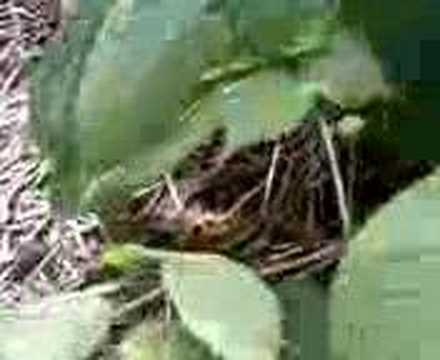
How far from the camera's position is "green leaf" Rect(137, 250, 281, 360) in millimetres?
A: 452

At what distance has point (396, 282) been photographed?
1.12ft

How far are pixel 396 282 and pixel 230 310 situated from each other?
0.13 metres

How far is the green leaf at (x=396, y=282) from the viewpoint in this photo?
0.34m

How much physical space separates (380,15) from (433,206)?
6 cm

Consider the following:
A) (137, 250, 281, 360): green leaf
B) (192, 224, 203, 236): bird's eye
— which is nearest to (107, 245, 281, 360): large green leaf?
(137, 250, 281, 360): green leaf

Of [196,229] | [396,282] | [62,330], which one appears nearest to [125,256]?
[62,330]

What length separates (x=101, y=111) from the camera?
42 centimetres

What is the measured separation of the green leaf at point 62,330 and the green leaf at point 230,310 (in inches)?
2.9

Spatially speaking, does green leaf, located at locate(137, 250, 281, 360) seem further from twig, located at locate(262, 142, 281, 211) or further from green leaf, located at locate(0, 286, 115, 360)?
twig, located at locate(262, 142, 281, 211)

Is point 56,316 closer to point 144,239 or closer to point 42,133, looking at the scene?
point 42,133

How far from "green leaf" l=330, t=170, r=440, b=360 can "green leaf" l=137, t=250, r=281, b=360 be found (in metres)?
0.09

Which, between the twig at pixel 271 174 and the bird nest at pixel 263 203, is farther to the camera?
the twig at pixel 271 174

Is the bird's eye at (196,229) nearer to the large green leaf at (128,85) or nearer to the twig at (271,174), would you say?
the twig at (271,174)

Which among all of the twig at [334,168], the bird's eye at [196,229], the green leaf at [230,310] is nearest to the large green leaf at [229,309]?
the green leaf at [230,310]
